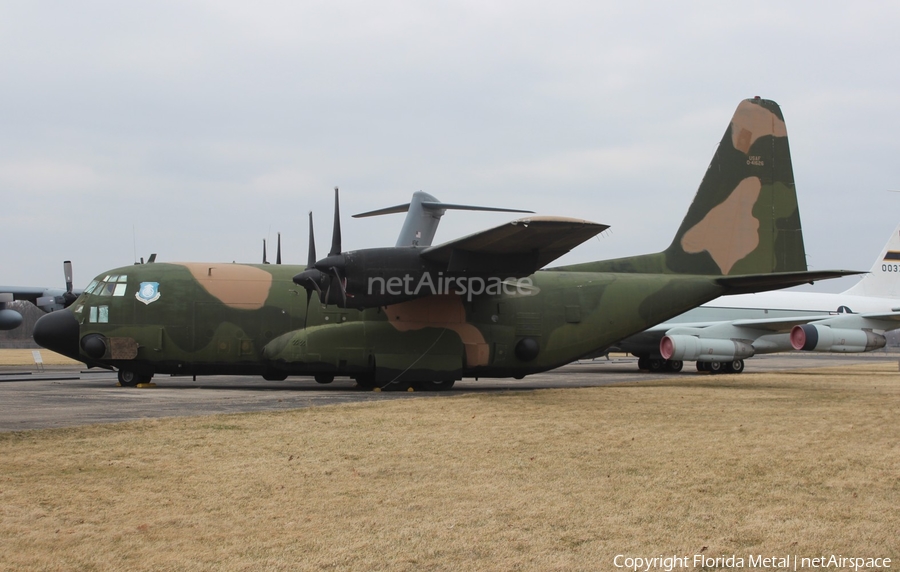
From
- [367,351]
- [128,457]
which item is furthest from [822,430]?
[367,351]

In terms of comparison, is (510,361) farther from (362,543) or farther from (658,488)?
(362,543)

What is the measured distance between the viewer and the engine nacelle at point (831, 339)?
90.8 ft

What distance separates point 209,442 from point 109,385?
11364 millimetres

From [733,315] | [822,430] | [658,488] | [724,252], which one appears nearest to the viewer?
[658,488]

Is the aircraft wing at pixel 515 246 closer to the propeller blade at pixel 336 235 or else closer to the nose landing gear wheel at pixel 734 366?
the propeller blade at pixel 336 235

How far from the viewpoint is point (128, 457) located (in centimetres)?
747

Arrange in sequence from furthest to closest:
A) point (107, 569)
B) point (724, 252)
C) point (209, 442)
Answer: point (724, 252) < point (209, 442) < point (107, 569)

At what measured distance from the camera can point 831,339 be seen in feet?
93.4

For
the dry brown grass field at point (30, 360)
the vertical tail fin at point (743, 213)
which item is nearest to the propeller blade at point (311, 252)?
the vertical tail fin at point (743, 213)

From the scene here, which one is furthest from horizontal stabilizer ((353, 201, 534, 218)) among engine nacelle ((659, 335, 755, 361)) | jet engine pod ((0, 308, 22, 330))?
jet engine pod ((0, 308, 22, 330))

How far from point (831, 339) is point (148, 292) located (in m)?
23.4

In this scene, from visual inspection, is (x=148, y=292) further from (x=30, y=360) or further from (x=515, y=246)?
(x=30, y=360)

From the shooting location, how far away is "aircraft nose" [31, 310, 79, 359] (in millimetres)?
17391

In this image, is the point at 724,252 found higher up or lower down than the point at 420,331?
higher up
